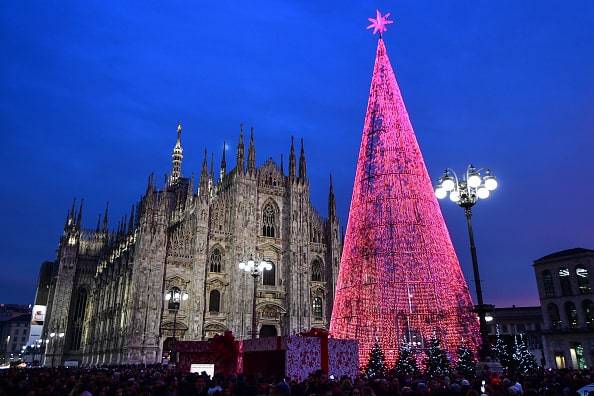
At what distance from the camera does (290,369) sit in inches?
666

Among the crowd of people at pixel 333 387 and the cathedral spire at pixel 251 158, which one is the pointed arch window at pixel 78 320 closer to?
the cathedral spire at pixel 251 158

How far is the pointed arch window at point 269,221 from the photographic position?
4628 cm

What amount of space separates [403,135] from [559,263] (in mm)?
35489

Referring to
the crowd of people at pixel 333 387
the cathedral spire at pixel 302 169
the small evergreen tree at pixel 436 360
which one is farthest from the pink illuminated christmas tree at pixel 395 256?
the cathedral spire at pixel 302 169

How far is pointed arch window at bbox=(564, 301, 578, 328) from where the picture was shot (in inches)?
1781

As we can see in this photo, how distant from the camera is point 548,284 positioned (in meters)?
48.3

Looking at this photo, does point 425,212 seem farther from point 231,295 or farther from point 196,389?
point 231,295

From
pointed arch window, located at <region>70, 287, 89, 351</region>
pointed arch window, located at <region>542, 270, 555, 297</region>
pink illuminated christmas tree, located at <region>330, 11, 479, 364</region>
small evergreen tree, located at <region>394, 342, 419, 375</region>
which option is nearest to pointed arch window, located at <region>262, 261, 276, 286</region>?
pink illuminated christmas tree, located at <region>330, 11, 479, 364</region>

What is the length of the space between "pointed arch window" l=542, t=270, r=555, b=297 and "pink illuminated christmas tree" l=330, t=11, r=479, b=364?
33.3 meters

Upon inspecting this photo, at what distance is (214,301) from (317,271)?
11650 mm

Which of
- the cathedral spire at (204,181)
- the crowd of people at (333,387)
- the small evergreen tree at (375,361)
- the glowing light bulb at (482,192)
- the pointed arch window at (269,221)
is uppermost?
the cathedral spire at (204,181)

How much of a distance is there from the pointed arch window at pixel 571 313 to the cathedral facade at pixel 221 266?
23.2m

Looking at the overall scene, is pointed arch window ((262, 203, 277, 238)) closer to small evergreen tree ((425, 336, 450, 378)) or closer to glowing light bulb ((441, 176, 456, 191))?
small evergreen tree ((425, 336, 450, 378))

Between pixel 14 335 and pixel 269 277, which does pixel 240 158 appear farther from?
pixel 14 335
